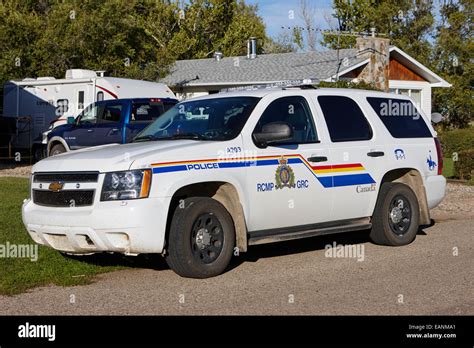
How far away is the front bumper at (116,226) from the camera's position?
731cm

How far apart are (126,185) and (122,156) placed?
1.10 feet

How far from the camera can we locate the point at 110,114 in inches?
760

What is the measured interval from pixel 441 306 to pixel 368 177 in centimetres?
285

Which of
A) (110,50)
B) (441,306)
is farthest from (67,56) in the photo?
(441,306)

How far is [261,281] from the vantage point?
309 inches

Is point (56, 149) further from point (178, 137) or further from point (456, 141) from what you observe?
point (456, 141)

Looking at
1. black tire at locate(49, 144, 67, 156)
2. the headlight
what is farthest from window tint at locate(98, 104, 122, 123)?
the headlight

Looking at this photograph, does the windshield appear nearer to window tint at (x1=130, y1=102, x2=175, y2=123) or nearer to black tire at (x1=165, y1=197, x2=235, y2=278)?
black tire at (x1=165, y1=197, x2=235, y2=278)

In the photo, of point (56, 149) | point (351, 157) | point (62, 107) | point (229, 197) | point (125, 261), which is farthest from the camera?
point (62, 107)

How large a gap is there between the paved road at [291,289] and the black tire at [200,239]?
0.50 ft

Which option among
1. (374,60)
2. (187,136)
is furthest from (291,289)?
(374,60)

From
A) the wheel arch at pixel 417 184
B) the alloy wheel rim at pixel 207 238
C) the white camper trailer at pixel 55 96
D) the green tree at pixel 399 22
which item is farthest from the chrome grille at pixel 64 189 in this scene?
the green tree at pixel 399 22

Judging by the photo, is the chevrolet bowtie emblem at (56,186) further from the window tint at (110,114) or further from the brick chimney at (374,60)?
the brick chimney at (374,60)

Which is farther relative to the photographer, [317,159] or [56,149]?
[56,149]
